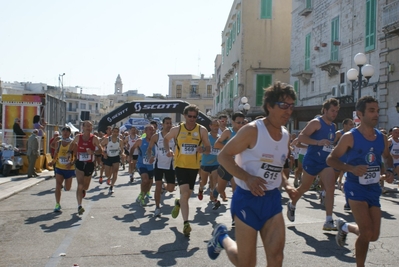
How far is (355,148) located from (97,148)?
611 centimetres

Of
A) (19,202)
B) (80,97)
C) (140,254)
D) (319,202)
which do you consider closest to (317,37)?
(319,202)

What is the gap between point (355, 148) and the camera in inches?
209

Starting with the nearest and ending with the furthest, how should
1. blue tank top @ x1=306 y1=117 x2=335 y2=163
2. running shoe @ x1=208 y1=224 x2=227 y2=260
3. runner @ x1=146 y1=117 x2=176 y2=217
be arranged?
running shoe @ x1=208 y1=224 x2=227 y2=260 → blue tank top @ x1=306 y1=117 x2=335 y2=163 → runner @ x1=146 y1=117 x2=176 y2=217

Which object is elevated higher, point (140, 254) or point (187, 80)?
point (187, 80)

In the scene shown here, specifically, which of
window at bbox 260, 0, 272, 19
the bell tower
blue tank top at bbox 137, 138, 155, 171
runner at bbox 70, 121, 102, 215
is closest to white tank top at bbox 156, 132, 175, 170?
blue tank top at bbox 137, 138, 155, 171

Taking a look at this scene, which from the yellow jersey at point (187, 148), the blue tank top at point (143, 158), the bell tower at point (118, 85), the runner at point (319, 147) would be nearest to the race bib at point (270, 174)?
the runner at point (319, 147)

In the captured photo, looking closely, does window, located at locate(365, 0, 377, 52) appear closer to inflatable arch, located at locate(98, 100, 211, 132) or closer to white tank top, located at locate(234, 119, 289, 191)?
inflatable arch, located at locate(98, 100, 211, 132)

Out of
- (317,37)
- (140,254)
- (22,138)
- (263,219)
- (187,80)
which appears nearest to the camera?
(263,219)

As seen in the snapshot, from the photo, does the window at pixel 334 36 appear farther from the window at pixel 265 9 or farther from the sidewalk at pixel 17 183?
the sidewalk at pixel 17 183

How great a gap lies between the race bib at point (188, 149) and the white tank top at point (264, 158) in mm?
3792

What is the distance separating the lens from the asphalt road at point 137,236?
6.06 meters

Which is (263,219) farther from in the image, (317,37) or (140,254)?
(317,37)

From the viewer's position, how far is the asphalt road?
239 inches

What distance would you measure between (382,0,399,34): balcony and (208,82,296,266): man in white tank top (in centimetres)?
1687
